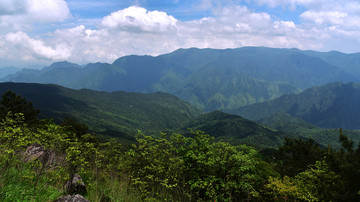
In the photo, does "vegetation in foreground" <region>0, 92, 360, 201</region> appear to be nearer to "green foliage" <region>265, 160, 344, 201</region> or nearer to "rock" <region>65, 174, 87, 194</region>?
"green foliage" <region>265, 160, 344, 201</region>

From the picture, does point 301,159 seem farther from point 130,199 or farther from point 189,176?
point 130,199

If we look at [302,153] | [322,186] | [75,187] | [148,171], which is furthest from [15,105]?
[302,153]

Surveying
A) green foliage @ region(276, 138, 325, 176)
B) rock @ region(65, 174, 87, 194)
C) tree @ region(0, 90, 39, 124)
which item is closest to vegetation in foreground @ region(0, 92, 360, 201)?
rock @ region(65, 174, 87, 194)

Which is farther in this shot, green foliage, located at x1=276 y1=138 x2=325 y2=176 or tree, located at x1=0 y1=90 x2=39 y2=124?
tree, located at x1=0 y1=90 x2=39 y2=124

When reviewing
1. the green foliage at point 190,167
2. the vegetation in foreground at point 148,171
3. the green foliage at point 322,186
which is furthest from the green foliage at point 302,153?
the green foliage at point 190,167

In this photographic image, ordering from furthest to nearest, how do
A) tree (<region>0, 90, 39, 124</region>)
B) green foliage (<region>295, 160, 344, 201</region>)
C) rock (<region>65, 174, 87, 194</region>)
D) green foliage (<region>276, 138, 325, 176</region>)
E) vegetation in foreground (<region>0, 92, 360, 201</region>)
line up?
tree (<region>0, 90, 39, 124</region>)
green foliage (<region>276, 138, 325, 176</region>)
green foliage (<region>295, 160, 344, 201</region>)
rock (<region>65, 174, 87, 194</region>)
vegetation in foreground (<region>0, 92, 360, 201</region>)

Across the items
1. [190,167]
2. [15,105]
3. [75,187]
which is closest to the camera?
[75,187]

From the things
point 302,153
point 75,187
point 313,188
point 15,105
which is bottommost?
point 302,153

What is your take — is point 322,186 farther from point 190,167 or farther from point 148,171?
point 148,171

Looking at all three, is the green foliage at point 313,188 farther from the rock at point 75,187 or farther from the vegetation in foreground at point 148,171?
the rock at point 75,187

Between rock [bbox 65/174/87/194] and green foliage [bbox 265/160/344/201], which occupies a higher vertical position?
→ rock [bbox 65/174/87/194]

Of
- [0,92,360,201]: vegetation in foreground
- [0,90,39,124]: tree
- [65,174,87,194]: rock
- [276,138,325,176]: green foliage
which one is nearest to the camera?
[0,92,360,201]: vegetation in foreground

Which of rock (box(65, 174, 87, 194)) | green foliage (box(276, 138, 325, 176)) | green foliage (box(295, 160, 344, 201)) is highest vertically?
rock (box(65, 174, 87, 194))

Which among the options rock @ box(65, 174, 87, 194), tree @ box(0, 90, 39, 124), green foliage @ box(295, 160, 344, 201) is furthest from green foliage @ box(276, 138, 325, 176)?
tree @ box(0, 90, 39, 124)
